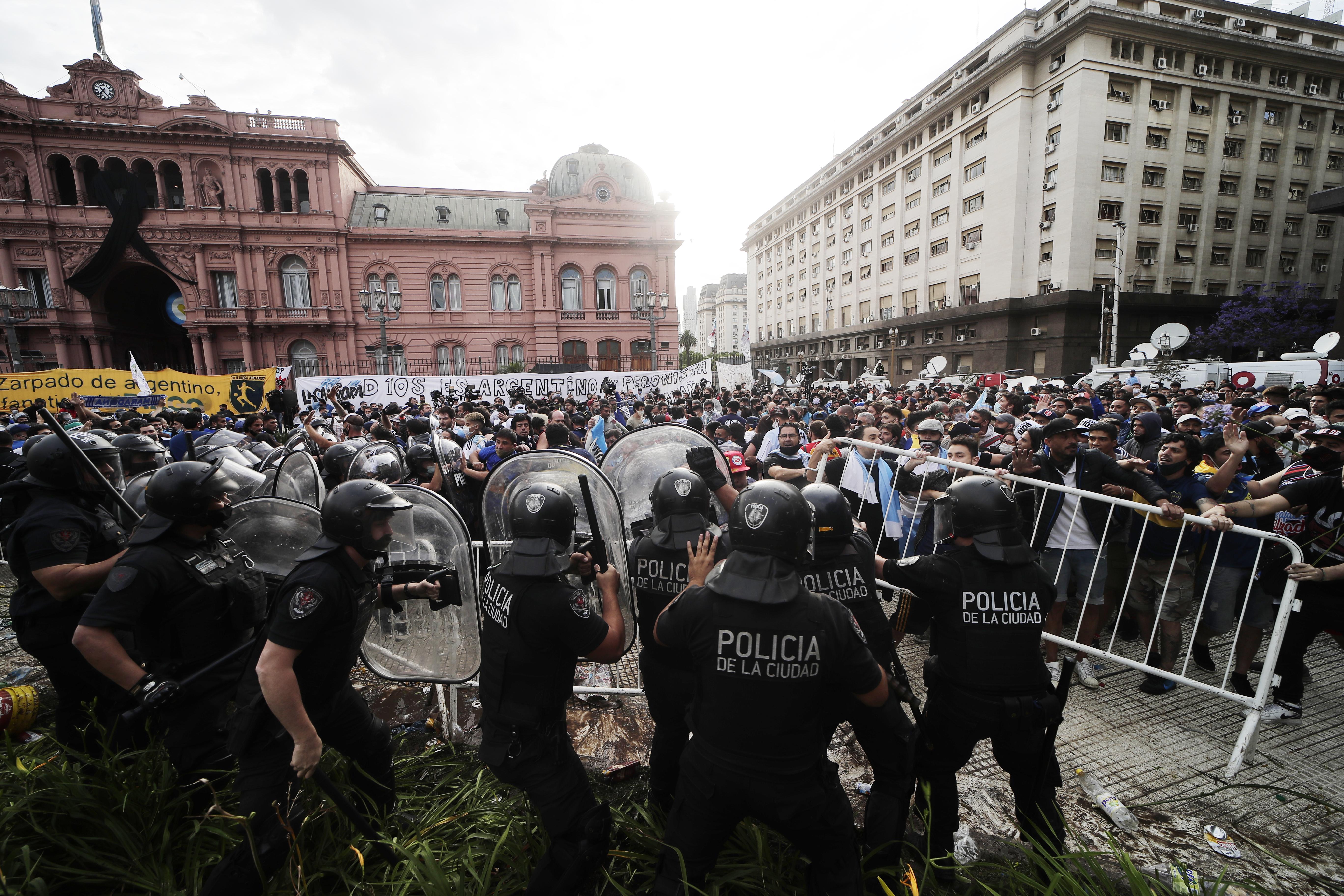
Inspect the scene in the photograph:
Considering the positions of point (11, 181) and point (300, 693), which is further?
point (11, 181)

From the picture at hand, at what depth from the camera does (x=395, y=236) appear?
97.8 ft

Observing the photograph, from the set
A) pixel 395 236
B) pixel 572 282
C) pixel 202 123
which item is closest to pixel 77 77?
pixel 202 123

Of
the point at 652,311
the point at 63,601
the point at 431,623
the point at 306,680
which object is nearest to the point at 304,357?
the point at 652,311

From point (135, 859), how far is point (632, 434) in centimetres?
328

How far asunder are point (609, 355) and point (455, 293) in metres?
9.22

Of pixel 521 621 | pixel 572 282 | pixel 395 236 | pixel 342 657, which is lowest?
pixel 342 657

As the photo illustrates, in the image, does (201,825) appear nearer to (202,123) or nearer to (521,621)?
(521,621)

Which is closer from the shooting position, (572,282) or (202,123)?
(202,123)

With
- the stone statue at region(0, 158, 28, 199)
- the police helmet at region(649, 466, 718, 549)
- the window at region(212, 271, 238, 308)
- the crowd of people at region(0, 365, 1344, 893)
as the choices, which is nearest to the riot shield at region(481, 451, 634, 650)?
the crowd of people at region(0, 365, 1344, 893)

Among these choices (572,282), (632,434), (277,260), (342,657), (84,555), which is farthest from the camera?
(572,282)

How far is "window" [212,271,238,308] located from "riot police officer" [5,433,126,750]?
3219 centimetres

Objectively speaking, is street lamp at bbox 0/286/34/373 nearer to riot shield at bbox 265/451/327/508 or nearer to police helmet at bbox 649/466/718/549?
riot shield at bbox 265/451/327/508

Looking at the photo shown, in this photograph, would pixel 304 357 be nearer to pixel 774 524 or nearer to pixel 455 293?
pixel 455 293

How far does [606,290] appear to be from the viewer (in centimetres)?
3278
